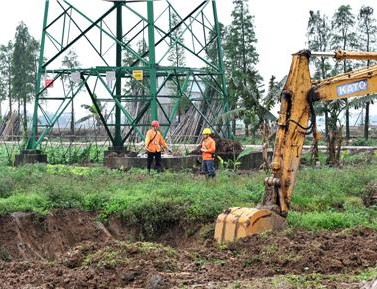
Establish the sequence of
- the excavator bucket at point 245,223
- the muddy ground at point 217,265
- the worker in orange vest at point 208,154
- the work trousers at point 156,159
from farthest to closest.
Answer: the work trousers at point 156,159 < the worker in orange vest at point 208,154 < the excavator bucket at point 245,223 < the muddy ground at point 217,265

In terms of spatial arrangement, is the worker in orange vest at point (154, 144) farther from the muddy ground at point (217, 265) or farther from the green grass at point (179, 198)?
the muddy ground at point (217, 265)

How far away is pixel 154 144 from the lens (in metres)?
20.8

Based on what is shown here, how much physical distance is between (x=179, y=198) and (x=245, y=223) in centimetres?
341

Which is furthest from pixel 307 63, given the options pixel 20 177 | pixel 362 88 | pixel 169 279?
pixel 20 177

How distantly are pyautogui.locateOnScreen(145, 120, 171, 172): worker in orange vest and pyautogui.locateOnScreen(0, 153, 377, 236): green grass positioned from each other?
8.47ft

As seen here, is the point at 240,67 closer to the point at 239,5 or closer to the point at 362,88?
the point at 239,5

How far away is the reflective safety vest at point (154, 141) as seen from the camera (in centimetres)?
2059

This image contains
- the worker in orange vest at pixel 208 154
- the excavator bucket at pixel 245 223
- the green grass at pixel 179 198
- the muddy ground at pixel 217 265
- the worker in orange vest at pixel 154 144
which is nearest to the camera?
the muddy ground at pixel 217 265

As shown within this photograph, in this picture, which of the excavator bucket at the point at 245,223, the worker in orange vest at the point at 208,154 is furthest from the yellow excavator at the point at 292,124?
the worker in orange vest at the point at 208,154

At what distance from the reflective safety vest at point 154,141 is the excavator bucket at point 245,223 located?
8408 millimetres

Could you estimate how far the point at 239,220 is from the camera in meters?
12.0

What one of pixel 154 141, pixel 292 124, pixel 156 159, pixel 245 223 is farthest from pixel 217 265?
pixel 156 159

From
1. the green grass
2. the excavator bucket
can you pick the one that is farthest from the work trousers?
the excavator bucket

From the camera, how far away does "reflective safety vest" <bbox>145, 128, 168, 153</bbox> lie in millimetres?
20594
